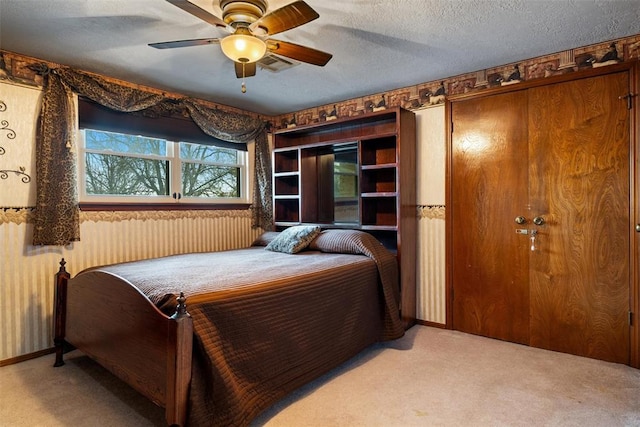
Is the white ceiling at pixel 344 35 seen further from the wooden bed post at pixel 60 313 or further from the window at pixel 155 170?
the wooden bed post at pixel 60 313

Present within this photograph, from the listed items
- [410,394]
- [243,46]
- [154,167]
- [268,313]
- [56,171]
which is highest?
[243,46]

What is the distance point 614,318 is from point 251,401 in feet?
8.37

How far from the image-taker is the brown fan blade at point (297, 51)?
2.05 meters

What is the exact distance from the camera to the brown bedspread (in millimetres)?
1663

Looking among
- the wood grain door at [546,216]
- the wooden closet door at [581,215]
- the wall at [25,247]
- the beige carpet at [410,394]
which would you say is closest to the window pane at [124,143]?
the wall at [25,247]

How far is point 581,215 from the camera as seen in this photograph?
2666 millimetres

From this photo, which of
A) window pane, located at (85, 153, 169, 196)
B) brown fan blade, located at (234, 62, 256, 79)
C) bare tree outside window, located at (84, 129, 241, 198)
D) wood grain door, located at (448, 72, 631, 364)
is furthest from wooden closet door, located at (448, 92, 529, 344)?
window pane, located at (85, 153, 169, 196)

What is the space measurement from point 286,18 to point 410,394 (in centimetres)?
220

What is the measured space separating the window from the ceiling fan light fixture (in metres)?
1.82

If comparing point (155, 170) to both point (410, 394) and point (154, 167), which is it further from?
point (410, 394)

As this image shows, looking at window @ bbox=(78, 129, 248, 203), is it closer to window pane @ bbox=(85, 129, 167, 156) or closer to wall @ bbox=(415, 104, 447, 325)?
window pane @ bbox=(85, 129, 167, 156)

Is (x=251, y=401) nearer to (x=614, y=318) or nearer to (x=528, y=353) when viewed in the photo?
(x=528, y=353)

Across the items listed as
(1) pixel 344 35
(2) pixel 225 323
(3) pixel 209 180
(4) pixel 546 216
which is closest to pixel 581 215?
(4) pixel 546 216

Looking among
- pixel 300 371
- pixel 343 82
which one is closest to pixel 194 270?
pixel 300 371
